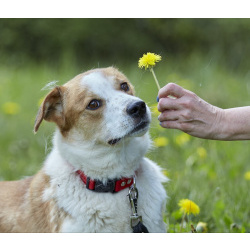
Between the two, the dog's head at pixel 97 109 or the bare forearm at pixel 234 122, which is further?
the dog's head at pixel 97 109

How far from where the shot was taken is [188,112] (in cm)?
248

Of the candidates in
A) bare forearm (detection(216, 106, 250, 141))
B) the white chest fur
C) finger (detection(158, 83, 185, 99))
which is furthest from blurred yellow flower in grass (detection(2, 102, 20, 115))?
bare forearm (detection(216, 106, 250, 141))

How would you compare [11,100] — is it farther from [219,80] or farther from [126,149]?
[126,149]

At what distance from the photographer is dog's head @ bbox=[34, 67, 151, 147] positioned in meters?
2.63

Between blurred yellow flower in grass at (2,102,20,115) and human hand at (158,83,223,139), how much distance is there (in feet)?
12.5

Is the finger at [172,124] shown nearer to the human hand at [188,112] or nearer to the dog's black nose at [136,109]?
the human hand at [188,112]

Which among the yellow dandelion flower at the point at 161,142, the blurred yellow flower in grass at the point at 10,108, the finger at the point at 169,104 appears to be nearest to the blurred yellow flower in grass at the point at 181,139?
the yellow dandelion flower at the point at 161,142

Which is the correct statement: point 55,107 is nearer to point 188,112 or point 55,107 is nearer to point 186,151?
point 188,112

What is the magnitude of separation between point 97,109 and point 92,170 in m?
0.43

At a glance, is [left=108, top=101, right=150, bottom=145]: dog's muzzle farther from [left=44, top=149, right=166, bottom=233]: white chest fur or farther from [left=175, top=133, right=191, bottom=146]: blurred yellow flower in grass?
[left=175, top=133, right=191, bottom=146]: blurred yellow flower in grass

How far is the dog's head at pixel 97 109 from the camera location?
8.64ft

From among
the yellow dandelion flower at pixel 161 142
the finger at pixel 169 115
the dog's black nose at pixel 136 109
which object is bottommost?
the yellow dandelion flower at pixel 161 142

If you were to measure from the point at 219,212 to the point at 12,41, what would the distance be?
7.22 metres

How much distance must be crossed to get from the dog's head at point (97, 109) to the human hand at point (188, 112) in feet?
0.56
